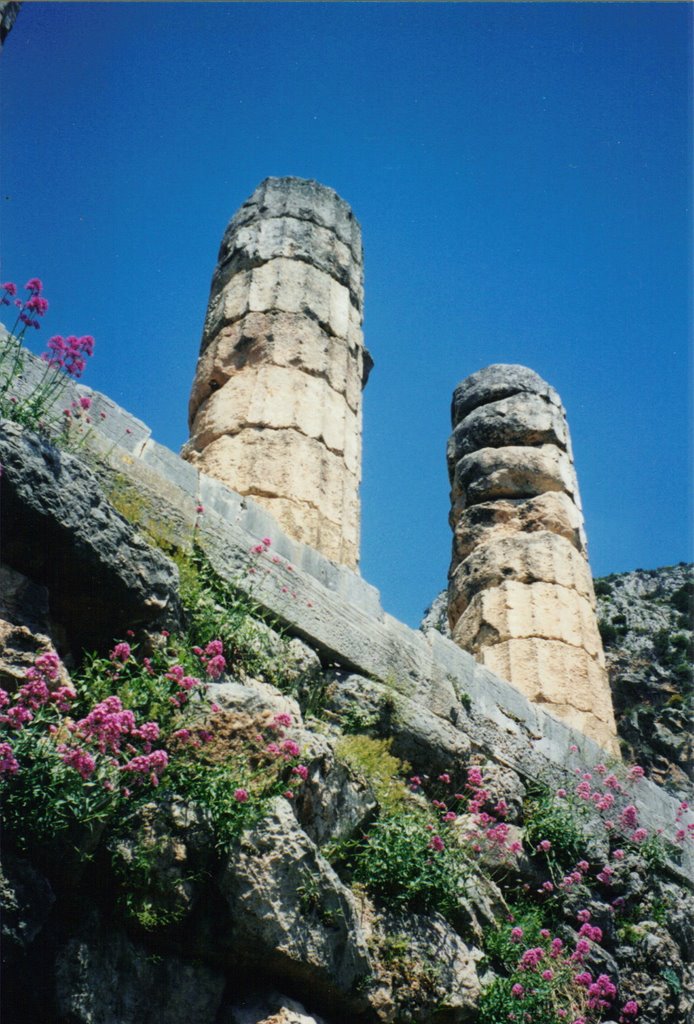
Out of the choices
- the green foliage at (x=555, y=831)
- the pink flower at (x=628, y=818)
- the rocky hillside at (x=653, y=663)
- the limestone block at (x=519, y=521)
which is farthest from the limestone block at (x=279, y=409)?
the rocky hillside at (x=653, y=663)

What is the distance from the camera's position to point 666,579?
23.0 meters

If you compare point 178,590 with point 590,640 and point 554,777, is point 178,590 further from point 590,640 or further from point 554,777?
point 590,640

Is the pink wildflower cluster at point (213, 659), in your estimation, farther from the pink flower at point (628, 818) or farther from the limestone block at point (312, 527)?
the pink flower at point (628, 818)

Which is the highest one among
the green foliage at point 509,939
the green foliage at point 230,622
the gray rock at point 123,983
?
the green foliage at point 230,622

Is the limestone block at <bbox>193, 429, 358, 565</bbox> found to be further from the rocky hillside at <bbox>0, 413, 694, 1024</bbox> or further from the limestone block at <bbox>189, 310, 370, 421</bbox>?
the rocky hillside at <bbox>0, 413, 694, 1024</bbox>

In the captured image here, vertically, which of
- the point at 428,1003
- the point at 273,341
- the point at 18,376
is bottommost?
the point at 428,1003

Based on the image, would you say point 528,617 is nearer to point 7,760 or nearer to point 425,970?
point 425,970

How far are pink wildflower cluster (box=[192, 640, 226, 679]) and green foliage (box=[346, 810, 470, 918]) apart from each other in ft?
3.16

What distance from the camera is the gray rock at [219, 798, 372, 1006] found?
11.5ft

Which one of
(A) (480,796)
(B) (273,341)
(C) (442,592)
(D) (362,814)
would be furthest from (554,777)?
(C) (442,592)

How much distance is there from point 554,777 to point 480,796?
117 cm

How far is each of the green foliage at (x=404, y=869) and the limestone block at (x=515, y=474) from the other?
17.4 feet

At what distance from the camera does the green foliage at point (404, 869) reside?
4.41 meters

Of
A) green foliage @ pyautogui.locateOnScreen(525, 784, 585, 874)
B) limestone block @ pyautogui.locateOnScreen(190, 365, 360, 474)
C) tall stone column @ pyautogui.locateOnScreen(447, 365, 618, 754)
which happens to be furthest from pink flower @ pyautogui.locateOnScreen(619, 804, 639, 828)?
limestone block @ pyautogui.locateOnScreen(190, 365, 360, 474)
